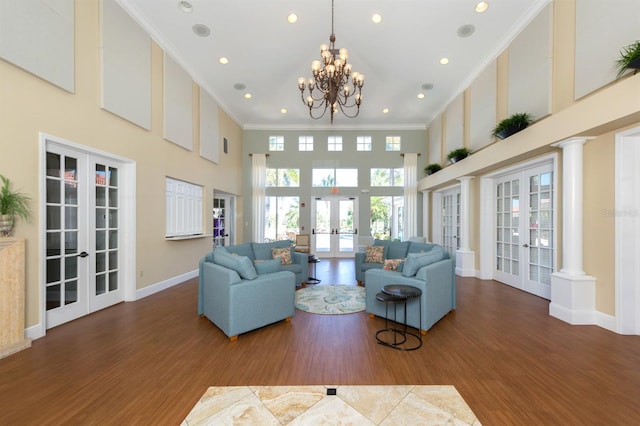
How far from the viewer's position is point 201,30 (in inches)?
196

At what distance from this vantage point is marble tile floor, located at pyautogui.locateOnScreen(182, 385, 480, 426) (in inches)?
71.2

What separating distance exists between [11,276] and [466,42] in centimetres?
777

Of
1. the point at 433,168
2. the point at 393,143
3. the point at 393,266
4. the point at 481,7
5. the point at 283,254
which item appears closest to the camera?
the point at 393,266

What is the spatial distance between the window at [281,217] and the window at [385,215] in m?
2.80

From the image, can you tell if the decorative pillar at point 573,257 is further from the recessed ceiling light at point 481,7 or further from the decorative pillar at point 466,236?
the recessed ceiling light at point 481,7

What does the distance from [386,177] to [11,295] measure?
906 centimetres

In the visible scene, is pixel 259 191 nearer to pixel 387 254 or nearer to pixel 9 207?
pixel 387 254

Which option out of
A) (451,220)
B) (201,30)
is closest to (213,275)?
(201,30)

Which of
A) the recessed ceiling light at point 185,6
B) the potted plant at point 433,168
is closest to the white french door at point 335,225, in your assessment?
the potted plant at point 433,168

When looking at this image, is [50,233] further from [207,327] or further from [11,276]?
[207,327]

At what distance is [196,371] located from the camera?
94.2 inches

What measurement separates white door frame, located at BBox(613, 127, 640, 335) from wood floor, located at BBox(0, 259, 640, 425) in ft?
1.13

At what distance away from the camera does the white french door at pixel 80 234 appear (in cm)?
323

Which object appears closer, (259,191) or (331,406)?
(331,406)
